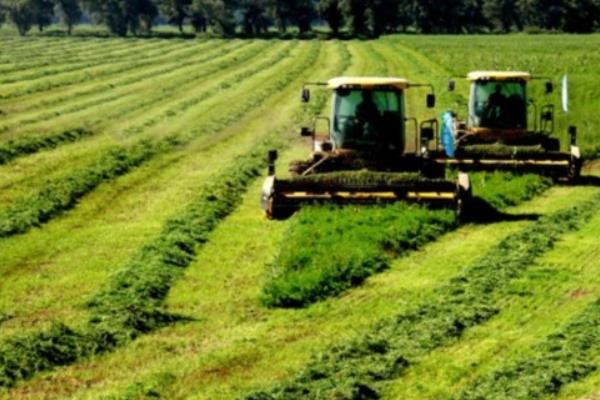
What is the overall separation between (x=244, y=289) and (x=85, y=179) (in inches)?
406

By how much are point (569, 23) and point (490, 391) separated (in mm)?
128034

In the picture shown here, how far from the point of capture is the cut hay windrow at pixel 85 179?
20.1 metres

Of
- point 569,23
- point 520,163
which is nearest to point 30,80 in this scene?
point 520,163

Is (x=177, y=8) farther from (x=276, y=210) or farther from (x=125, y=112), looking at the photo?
(x=276, y=210)

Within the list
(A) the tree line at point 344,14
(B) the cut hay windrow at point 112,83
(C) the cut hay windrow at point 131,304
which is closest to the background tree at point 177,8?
(A) the tree line at point 344,14

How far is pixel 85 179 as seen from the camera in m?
24.5

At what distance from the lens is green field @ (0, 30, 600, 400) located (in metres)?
11.2

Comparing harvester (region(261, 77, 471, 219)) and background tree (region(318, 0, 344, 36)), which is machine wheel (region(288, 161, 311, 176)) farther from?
background tree (region(318, 0, 344, 36))

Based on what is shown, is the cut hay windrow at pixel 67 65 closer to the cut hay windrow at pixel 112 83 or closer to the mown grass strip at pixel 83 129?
the cut hay windrow at pixel 112 83

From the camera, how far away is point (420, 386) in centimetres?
1091

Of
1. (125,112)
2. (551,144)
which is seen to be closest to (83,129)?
(125,112)

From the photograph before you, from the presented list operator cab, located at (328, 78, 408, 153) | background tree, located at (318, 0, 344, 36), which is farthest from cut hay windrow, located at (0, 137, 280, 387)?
background tree, located at (318, 0, 344, 36)

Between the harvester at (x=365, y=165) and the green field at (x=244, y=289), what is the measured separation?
820 mm

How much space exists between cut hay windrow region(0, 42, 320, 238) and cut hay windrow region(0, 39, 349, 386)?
261 centimetres
